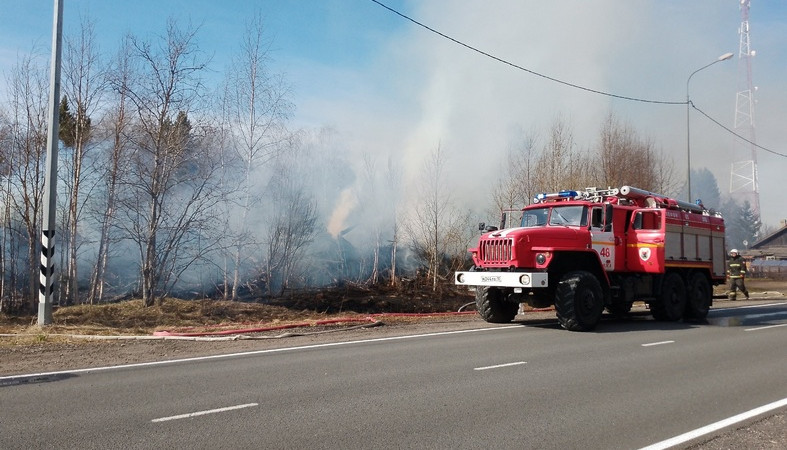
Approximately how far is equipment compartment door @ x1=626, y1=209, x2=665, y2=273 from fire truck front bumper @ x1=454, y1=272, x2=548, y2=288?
339cm

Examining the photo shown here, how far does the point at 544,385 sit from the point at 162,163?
1244 cm

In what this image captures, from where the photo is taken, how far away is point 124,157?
1850 centimetres

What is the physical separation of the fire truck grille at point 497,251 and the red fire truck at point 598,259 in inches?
0.8

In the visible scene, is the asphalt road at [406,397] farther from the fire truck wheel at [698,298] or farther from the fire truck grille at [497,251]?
the fire truck wheel at [698,298]

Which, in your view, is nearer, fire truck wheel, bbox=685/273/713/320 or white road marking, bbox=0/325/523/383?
white road marking, bbox=0/325/523/383

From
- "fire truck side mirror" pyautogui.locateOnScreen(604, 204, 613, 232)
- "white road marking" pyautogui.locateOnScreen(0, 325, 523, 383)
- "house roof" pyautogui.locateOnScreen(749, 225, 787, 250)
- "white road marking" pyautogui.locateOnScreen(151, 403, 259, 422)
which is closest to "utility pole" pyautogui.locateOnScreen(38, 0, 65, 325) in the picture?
"white road marking" pyautogui.locateOnScreen(0, 325, 523, 383)

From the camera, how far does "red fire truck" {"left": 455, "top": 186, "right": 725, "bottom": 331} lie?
11.4 meters

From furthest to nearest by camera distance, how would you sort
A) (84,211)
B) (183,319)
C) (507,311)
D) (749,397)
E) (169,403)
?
(84,211)
(183,319)
(507,311)
(749,397)
(169,403)

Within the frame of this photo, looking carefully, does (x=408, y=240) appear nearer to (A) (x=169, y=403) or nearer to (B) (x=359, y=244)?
(B) (x=359, y=244)

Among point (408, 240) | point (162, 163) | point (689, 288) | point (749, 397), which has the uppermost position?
point (162, 163)

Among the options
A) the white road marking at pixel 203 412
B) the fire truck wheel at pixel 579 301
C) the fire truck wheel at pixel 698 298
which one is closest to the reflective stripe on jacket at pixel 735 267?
the fire truck wheel at pixel 698 298

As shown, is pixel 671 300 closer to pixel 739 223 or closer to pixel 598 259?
pixel 598 259

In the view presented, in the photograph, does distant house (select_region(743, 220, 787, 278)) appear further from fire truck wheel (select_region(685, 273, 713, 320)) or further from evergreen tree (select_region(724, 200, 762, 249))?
evergreen tree (select_region(724, 200, 762, 249))

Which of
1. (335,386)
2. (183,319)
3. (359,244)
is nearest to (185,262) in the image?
(183,319)
